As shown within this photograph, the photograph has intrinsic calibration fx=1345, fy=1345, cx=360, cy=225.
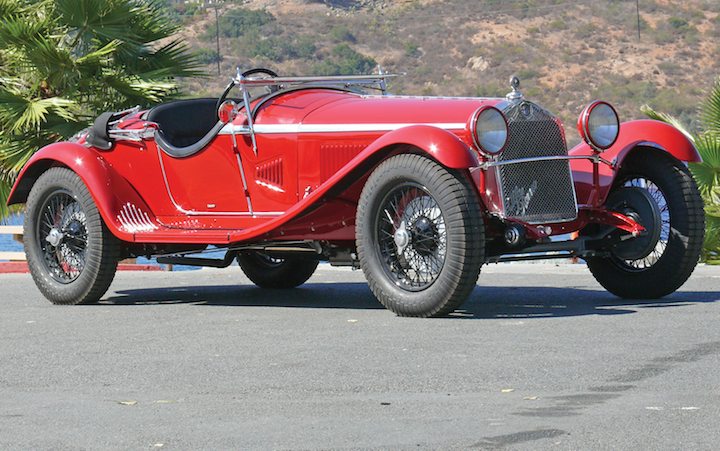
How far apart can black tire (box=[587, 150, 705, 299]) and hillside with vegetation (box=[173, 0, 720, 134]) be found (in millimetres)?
55465

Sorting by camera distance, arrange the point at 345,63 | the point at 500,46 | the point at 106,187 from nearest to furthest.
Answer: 1. the point at 106,187
2. the point at 345,63
3. the point at 500,46

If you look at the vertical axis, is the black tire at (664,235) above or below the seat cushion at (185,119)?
below

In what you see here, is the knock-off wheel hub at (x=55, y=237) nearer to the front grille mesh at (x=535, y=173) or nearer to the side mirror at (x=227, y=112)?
the side mirror at (x=227, y=112)

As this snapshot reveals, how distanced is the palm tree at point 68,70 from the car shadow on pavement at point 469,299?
14.3 ft

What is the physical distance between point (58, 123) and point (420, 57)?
6257cm

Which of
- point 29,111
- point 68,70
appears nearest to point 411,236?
point 29,111

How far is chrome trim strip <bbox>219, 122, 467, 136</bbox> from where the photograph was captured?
8.38 metres

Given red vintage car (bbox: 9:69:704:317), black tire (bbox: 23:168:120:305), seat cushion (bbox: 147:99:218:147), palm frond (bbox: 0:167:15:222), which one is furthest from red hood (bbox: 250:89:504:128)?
palm frond (bbox: 0:167:15:222)

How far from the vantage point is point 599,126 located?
897cm

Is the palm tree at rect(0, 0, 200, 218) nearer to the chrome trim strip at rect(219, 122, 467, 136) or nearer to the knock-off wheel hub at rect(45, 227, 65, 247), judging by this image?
the knock-off wheel hub at rect(45, 227, 65, 247)

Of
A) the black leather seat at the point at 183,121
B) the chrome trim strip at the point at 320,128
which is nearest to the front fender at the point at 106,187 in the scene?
the black leather seat at the point at 183,121

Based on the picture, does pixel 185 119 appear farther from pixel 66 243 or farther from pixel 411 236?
pixel 411 236

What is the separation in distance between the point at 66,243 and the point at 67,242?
11 millimetres

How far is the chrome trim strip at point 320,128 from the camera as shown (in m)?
8.38
